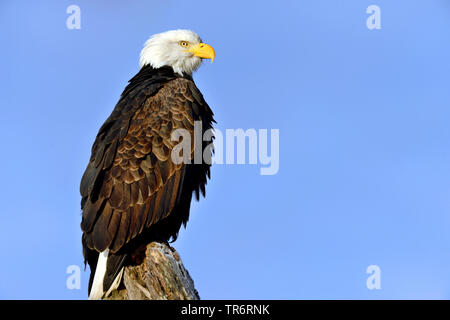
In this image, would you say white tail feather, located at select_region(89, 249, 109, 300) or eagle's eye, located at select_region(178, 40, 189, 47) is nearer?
white tail feather, located at select_region(89, 249, 109, 300)

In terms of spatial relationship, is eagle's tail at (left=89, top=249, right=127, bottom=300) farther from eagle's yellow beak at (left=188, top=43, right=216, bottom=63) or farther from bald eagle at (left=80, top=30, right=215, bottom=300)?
eagle's yellow beak at (left=188, top=43, right=216, bottom=63)

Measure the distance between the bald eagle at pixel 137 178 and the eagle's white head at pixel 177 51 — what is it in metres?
0.92

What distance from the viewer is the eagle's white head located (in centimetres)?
A: 930

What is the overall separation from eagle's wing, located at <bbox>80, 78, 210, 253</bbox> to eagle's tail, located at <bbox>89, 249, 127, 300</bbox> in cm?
13

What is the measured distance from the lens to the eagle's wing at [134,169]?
691 centimetres

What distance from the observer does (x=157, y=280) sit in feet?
20.0

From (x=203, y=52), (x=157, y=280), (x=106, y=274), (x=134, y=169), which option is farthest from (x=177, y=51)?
(x=157, y=280)

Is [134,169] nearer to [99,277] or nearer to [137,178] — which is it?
[137,178]

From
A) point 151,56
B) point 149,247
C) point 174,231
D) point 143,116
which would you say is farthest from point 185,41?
point 149,247

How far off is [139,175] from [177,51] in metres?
2.97

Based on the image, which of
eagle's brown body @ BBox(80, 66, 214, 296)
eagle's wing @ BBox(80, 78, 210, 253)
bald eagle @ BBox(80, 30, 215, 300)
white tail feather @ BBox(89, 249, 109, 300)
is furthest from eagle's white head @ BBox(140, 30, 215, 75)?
white tail feather @ BBox(89, 249, 109, 300)

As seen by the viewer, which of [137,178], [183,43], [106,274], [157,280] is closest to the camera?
[157,280]

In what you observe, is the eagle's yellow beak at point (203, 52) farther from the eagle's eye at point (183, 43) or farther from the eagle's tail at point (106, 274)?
the eagle's tail at point (106, 274)

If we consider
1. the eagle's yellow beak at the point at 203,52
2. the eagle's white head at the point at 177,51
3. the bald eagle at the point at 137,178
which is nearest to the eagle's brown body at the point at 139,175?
the bald eagle at the point at 137,178
